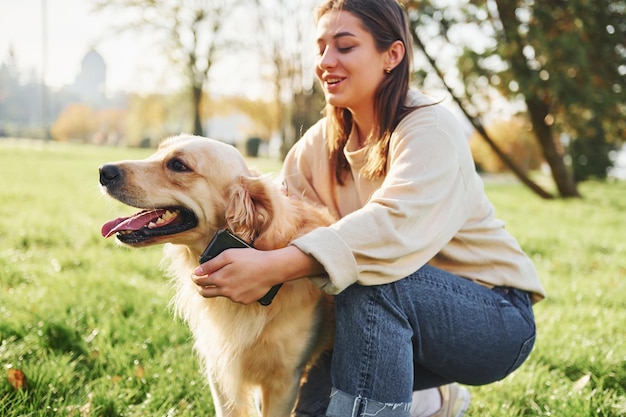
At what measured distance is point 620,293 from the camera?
4.50 m

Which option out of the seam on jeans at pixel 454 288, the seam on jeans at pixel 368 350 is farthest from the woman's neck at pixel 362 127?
the seam on jeans at pixel 368 350

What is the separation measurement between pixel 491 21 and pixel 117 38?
1890 cm

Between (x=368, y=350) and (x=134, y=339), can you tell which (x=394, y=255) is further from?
(x=134, y=339)

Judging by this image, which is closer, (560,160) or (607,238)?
(607,238)

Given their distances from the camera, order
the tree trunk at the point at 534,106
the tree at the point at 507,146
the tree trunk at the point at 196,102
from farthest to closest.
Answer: the tree at the point at 507,146
the tree trunk at the point at 196,102
the tree trunk at the point at 534,106

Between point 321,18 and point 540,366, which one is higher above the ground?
point 321,18

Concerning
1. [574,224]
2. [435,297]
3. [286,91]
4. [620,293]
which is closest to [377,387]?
[435,297]

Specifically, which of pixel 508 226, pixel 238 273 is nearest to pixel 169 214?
pixel 238 273

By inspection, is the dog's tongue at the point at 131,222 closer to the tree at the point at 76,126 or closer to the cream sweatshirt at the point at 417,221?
the cream sweatshirt at the point at 417,221

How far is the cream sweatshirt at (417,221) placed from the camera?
185 cm

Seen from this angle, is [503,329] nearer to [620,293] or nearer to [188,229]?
[188,229]

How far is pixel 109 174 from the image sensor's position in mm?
2146

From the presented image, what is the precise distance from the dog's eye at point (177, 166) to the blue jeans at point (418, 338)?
809mm

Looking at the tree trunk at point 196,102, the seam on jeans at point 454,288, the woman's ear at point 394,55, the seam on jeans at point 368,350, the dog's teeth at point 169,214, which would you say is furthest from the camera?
the tree trunk at point 196,102
